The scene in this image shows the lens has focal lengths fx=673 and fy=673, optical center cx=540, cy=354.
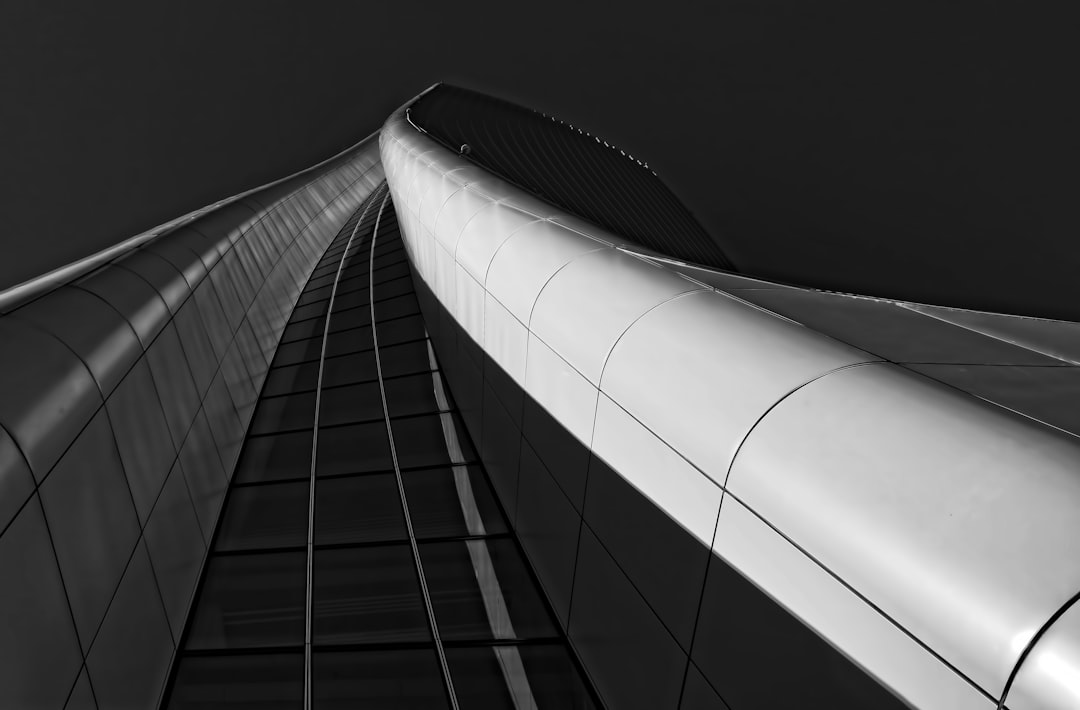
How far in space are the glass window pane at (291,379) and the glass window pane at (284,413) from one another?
0.66ft

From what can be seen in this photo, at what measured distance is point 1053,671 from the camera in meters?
1.86

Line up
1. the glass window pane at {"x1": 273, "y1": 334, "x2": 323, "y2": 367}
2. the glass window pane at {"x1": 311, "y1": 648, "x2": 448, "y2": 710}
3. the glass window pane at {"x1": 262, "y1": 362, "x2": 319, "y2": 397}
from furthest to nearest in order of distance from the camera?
the glass window pane at {"x1": 273, "y1": 334, "x2": 323, "y2": 367}, the glass window pane at {"x1": 262, "y1": 362, "x2": 319, "y2": 397}, the glass window pane at {"x1": 311, "y1": 648, "x2": 448, "y2": 710}

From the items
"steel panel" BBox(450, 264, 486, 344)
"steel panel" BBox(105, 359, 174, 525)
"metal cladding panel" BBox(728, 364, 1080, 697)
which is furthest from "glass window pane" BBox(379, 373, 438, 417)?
"metal cladding panel" BBox(728, 364, 1080, 697)

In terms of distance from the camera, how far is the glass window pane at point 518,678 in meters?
4.66

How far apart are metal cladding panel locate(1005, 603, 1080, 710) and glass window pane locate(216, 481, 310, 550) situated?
18.9ft

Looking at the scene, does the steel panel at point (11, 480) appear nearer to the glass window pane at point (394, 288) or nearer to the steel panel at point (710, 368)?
the steel panel at point (710, 368)

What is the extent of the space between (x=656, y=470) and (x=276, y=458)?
5597 millimetres

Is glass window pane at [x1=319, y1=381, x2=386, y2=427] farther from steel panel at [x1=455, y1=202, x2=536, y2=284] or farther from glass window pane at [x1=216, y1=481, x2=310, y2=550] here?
steel panel at [x1=455, y1=202, x2=536, y2=284]

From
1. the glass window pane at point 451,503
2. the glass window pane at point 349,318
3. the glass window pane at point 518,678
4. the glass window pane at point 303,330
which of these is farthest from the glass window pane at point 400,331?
the glass window pane at point 518,678

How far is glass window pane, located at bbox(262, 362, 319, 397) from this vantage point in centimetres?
944

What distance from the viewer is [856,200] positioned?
2992 cm

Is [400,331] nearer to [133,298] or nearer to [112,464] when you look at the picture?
[133,298]

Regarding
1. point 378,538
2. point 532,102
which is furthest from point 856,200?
point 378,538

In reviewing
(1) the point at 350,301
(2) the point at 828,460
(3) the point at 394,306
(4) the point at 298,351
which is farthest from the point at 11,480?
(1) the point at 350,301
